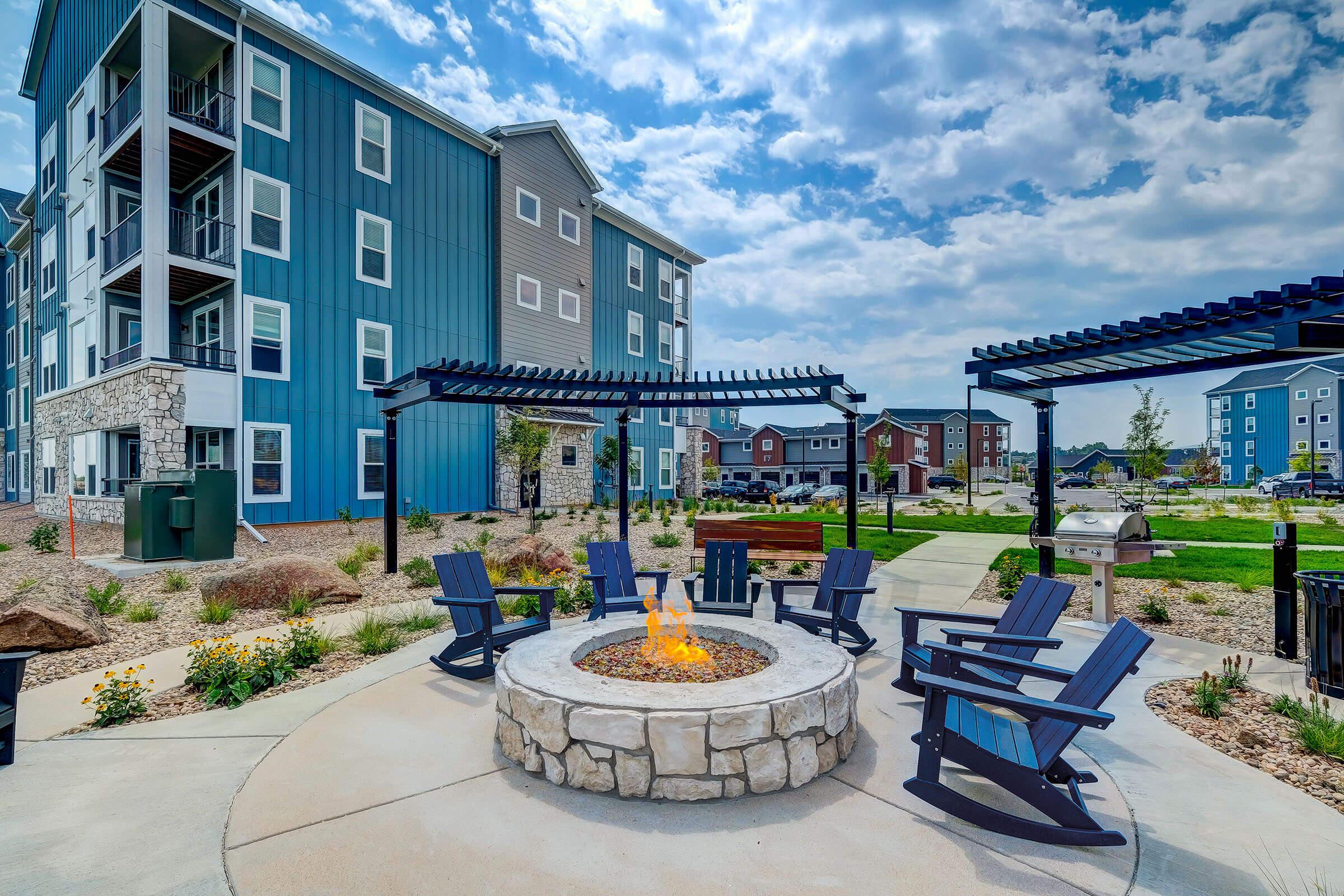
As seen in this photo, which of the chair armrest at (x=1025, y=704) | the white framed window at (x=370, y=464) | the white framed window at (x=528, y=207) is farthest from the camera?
the white framed window at (x=528, y=207)

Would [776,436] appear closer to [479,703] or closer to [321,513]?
[321,513]

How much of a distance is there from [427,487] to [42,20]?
2000 cm

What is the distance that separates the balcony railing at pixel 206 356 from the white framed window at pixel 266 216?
2716mm

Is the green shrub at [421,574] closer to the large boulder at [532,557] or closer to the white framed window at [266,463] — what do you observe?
the large boulder at [532,557]

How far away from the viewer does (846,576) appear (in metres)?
6.61

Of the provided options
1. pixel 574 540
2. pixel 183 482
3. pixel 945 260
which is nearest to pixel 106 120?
pixel 183 482

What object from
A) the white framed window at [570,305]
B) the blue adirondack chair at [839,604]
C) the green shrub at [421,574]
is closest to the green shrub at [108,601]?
the green shrub at [421,574]

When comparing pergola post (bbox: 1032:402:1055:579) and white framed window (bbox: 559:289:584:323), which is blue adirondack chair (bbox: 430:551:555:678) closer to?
pergola post (bbox: 1032:402:1055:579)

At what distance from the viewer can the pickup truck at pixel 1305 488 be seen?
32.3 metres

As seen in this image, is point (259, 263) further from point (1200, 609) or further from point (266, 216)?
point (1200, 609)

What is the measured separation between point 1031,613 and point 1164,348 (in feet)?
11.5

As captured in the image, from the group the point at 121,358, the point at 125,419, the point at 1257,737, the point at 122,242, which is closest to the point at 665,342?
the point at 122,242

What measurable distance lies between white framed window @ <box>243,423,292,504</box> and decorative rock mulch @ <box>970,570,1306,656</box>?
53.8ft

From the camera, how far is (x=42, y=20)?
67.1 feet
